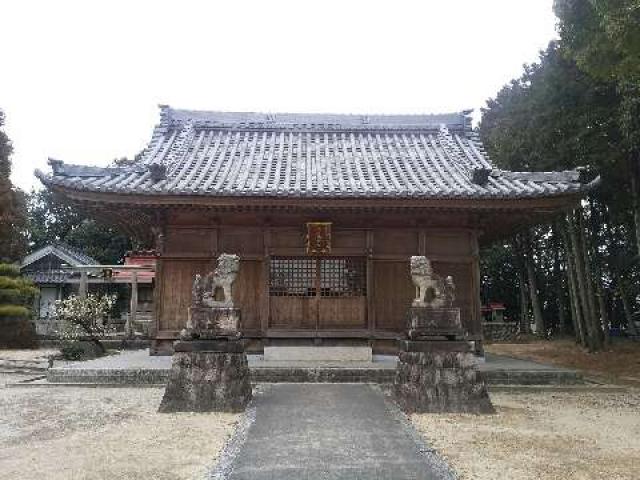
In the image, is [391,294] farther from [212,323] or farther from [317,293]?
[212,323]

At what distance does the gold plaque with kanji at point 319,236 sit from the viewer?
1286cm

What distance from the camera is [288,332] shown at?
12.7 metres

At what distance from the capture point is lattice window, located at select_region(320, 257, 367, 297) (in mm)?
13086

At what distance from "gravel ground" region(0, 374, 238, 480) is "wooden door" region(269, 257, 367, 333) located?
4.16 metres

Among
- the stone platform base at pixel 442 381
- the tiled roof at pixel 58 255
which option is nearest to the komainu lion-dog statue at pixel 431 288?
the stone platform base at pixel 442 381

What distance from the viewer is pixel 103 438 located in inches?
253

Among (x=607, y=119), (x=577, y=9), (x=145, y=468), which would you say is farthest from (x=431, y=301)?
(x=607, y=119)

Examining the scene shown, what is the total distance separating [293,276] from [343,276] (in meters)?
1.26

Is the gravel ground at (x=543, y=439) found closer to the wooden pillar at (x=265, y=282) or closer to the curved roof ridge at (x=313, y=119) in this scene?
the wooden pillar at (x=265, y=282)

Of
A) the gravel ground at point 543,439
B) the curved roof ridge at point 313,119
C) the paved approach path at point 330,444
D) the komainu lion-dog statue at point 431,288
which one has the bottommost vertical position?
the gravel ground at point 543,439

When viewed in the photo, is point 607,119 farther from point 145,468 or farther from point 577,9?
point 145,468

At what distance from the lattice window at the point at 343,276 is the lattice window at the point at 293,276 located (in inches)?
10.9

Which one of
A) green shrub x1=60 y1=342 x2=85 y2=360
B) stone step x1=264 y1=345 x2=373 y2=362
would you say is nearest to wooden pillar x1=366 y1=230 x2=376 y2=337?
stone step x1=264 y1=345 x2=373 y2=362

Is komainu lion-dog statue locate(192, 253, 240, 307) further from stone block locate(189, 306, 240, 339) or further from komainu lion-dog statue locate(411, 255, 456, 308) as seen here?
komainu lion-dog statue locate(411, 255, 456, 308)
